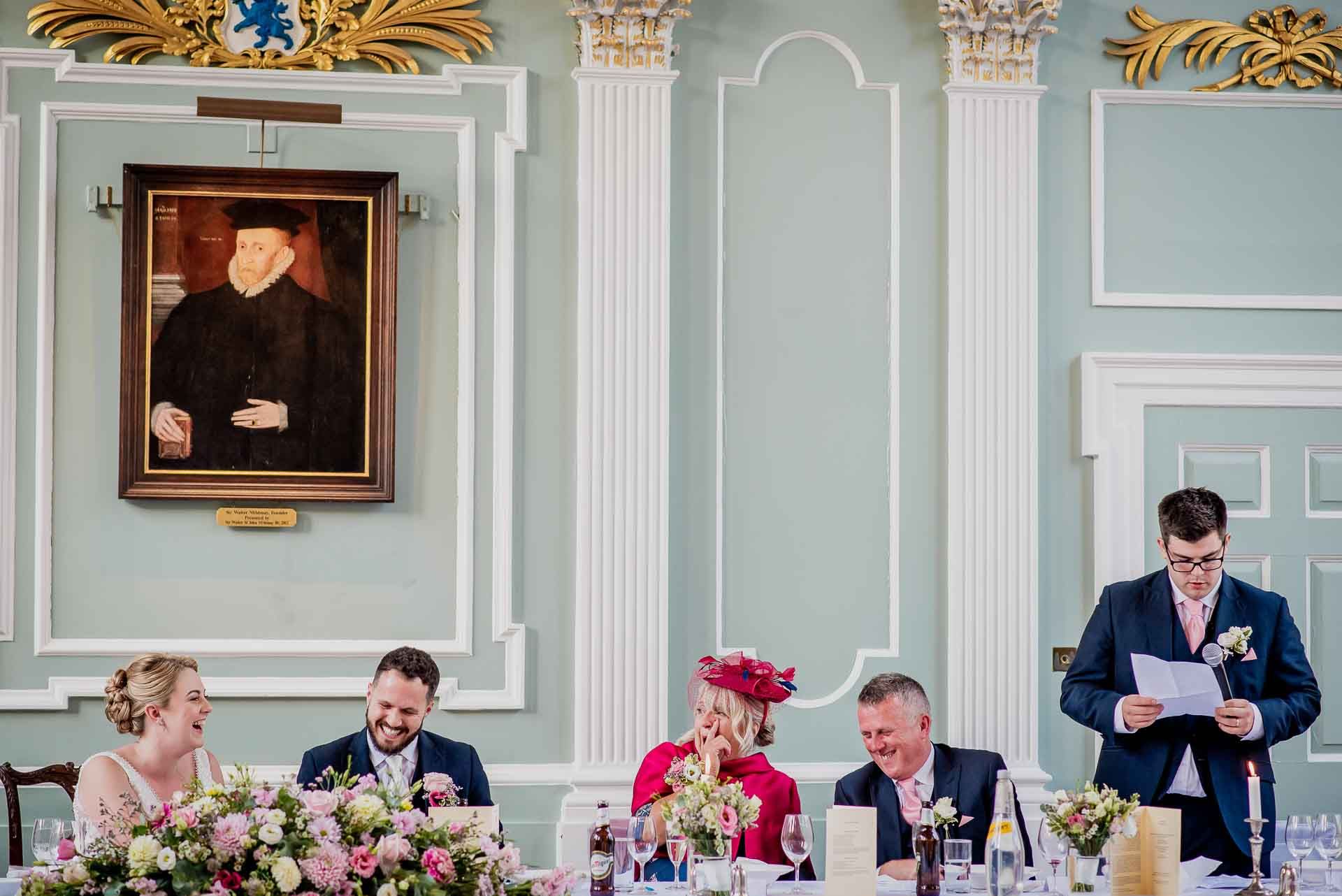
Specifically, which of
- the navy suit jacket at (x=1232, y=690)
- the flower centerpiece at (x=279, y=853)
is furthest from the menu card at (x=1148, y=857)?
the flower centerpiece at (x=279, y=853)

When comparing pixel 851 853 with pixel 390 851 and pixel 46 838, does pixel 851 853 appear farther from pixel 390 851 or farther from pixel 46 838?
pixel 46 838

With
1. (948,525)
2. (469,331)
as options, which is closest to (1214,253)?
(948,525)

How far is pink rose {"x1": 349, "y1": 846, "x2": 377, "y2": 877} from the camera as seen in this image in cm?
257

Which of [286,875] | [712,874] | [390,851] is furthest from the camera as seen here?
[712,874]

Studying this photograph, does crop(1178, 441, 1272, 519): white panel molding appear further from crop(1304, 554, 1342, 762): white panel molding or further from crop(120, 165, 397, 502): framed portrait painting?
crop(120, 165, 397, 502): framed portrait painting

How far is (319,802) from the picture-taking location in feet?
8.59

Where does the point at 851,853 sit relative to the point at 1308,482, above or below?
below

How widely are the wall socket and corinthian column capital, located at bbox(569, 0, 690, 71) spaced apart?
8.06 feet

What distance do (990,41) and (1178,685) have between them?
2.35m

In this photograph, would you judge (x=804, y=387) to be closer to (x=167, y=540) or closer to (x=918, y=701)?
(x=918, y=701)

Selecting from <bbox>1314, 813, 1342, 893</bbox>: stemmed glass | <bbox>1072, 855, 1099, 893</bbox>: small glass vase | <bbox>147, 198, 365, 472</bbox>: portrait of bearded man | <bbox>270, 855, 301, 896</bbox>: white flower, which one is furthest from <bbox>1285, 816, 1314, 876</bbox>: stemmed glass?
<bbox>147, 198, 365, 472</bbox>: portrait of bearded man

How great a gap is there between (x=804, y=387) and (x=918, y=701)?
54.1 inches

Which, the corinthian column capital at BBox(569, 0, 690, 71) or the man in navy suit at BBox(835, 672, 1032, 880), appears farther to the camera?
the corinthian column capital at BBox(569, 0, 690, 71)

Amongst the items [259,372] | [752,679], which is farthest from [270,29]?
[752,679]
